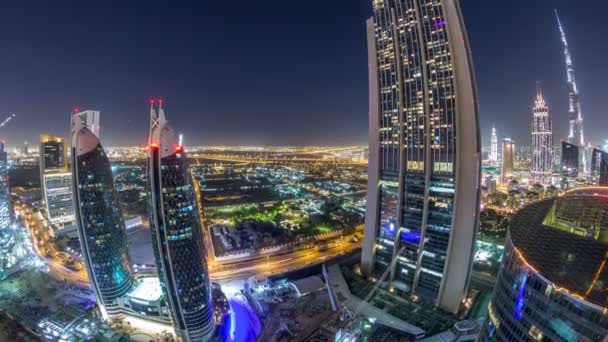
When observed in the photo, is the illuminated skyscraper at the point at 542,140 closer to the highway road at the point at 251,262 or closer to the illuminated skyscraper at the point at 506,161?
the illuminated skyscraper at the point at 506,161

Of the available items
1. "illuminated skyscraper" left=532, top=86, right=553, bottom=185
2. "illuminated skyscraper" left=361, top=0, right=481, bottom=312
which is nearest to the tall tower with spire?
"illuminated skyscraper" left=532, top=86, right=553, bottom=185

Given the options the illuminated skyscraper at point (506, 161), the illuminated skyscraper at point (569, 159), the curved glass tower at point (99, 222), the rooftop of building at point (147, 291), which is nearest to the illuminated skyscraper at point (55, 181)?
the curved glass tower at point (99, 222)

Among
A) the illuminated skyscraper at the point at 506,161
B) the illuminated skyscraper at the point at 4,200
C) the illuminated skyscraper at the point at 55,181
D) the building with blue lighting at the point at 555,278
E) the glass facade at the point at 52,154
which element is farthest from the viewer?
the illuminated skyscraper at the point at 506,161

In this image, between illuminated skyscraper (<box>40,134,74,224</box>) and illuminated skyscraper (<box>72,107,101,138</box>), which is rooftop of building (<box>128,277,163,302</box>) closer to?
illuminated skyscraper (<box>72,107,101,138</box>)

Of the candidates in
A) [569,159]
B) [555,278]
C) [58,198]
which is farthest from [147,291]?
[569,159]

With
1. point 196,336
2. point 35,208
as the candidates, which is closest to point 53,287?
point 196,336

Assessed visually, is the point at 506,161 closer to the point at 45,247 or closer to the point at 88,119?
the point at 88,119

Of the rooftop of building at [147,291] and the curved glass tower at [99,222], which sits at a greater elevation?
the curved glass tower at [99,222]
